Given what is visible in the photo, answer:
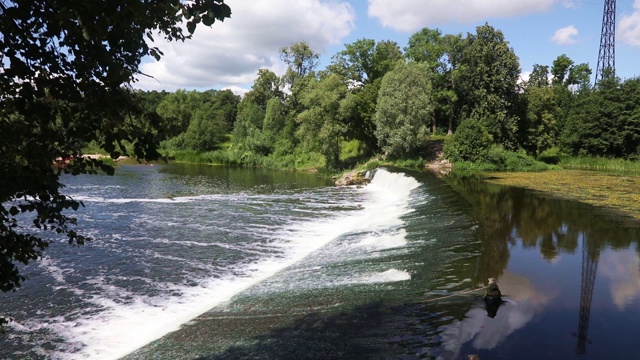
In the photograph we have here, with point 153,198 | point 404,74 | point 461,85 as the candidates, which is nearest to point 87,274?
point 153,198

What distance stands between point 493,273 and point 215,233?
10.5m

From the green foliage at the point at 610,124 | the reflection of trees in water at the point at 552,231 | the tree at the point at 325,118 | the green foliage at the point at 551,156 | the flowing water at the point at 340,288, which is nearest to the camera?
the flowing water at the point at 340,288

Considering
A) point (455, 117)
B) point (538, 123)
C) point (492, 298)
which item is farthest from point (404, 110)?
point (492, 298)

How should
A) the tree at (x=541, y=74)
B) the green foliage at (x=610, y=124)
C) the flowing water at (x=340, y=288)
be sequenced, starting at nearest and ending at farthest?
the flowing water at (x=340, y=288)
the green foliage at (x=610, y=124)
the tree at (x=541, y=74)

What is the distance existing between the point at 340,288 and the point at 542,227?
30.9ft

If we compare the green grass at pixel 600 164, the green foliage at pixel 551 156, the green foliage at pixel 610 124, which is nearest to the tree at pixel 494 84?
the green foliage at pixel 551 156

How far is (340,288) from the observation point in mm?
9570

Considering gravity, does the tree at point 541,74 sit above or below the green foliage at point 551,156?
above

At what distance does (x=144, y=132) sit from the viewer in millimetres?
3131

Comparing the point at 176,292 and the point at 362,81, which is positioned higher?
the point at 362,81

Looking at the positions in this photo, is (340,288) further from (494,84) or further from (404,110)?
(494,84)

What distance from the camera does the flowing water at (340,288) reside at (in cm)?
703

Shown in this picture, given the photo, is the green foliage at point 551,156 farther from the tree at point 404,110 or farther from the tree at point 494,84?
the tree at point 404,110

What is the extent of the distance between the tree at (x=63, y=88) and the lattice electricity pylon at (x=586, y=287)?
719 centimetres
